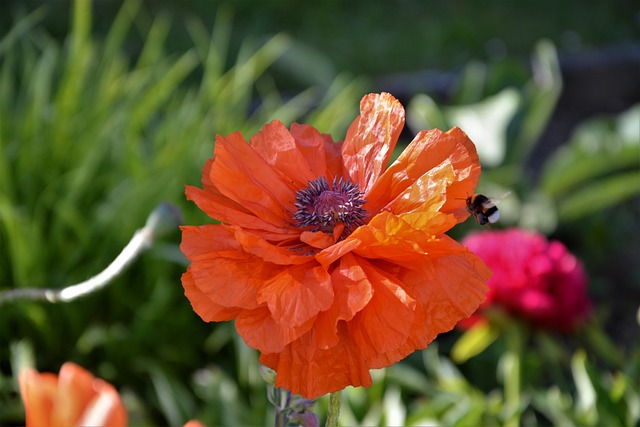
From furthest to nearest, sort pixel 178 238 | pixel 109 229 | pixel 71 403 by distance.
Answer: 1. pixel 178 238
2. pixel 109 229
3. pixel 71 403

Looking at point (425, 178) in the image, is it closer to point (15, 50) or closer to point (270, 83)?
point (15, 50)

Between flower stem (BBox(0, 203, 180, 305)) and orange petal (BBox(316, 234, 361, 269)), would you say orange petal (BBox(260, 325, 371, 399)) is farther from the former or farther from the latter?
flower stem (BBox(0, 203, 180, 305))

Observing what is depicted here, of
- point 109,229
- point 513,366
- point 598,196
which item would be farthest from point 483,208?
point 598,196

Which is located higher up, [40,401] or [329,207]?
[40,401]

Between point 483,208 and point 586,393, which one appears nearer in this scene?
point 483,208

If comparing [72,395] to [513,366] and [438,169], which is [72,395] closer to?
[438,169]

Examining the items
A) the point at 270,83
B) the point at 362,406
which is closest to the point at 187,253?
the point at 362,406

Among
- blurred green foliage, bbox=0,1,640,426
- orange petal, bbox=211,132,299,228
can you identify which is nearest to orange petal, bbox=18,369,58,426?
orange petal, bbox=211,132,299,228

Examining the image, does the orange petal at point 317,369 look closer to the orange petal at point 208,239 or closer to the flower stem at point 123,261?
the orange petal at point 208,239
